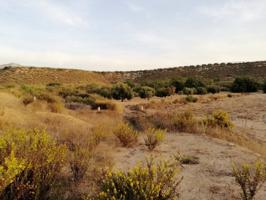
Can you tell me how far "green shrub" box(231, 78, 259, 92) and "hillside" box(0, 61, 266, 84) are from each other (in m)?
22.8

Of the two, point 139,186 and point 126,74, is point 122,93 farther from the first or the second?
point 126,74

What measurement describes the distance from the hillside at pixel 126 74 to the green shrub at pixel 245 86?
2282 cm

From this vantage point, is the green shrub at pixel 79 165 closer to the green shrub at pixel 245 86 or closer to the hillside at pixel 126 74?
the green shrub at pixel 245 86

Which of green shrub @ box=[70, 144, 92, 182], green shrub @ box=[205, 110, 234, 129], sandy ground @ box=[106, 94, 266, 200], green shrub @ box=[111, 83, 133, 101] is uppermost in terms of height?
green shrub @ box=[70, 144, 92, 182]

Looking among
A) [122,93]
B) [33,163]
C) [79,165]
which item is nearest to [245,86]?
[122,93]

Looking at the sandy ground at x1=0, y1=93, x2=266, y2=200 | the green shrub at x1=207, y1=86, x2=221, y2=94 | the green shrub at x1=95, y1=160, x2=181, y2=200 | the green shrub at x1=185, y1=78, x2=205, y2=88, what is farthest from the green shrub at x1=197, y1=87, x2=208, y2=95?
the green shrub at x1=95, y1=160, x2=181, y2=200

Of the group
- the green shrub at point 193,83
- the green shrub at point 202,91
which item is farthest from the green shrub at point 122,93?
the green shrub at point 193,83

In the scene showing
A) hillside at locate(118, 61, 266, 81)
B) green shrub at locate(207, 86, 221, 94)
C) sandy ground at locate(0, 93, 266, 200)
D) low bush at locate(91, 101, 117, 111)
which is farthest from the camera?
hillside at locate(118, 61, 266, 81)

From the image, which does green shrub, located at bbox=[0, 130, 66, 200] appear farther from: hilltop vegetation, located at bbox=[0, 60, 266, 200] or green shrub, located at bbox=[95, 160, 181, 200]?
green shrub, located at bbox=[95, 160, 181, 200]

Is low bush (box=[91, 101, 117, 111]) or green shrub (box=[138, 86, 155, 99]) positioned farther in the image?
green shrub (box=[138, 86, 155, 99])

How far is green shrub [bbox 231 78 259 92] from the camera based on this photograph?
41.1 metres

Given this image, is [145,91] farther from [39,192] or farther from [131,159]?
[39,192]

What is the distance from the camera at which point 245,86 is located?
136 feet

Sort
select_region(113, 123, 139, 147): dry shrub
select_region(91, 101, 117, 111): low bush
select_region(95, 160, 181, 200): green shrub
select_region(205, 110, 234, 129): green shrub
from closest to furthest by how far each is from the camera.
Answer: select_region(95, 160, 181, 200): green shrub < select_region(113, 123, 139, 147): dry shrub < select_region(205, 110, 234, 129): green shrub < select_region(91, 101, 117, 111): low bush
